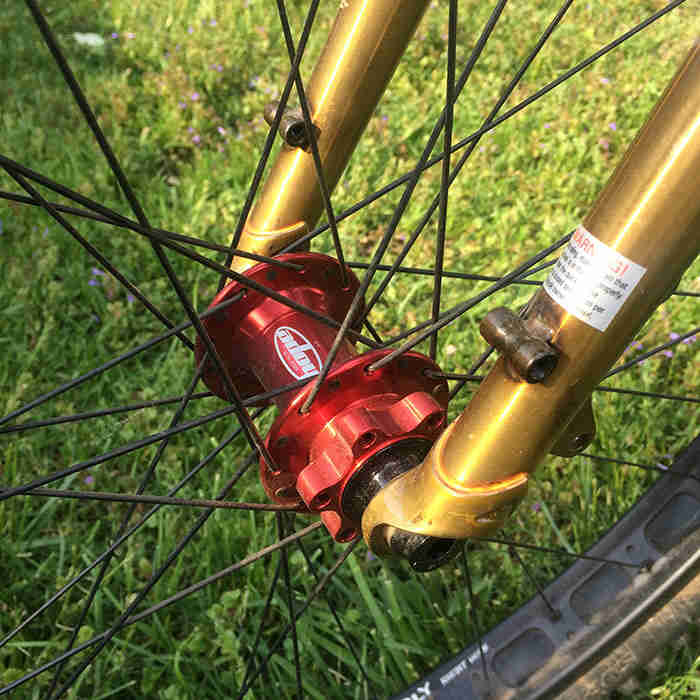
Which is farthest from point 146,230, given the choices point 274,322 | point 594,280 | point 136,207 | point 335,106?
point 594,280

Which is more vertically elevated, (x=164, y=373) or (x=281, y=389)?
(x=281, y=389)

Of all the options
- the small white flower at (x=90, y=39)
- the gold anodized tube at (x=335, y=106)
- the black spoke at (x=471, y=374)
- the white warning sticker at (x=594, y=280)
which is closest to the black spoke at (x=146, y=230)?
the gold anodized tube at (x=335, y=106)

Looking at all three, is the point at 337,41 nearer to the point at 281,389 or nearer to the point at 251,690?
the point at 281,389

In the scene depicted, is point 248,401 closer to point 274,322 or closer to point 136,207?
point 274,322

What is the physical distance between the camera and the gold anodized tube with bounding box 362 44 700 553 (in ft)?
2.61

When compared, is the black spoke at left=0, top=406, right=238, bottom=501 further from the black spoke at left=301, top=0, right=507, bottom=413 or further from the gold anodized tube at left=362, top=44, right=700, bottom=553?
the gold anodized tube at left=362, top=44, right=700, bottom=553

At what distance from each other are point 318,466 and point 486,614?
0.78m

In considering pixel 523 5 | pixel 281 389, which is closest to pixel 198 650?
pixel 281 389

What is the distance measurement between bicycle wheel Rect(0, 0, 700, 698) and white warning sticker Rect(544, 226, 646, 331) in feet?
1.12

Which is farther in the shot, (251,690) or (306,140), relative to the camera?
(251,690)

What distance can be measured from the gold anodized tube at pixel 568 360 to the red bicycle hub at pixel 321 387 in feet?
0.21

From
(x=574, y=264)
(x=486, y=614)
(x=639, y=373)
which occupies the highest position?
(x=574, y=264)

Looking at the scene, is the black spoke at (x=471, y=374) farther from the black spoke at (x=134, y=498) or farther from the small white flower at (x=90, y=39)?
the small white flower at (x=90, y=39)

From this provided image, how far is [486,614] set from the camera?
1639 mm
